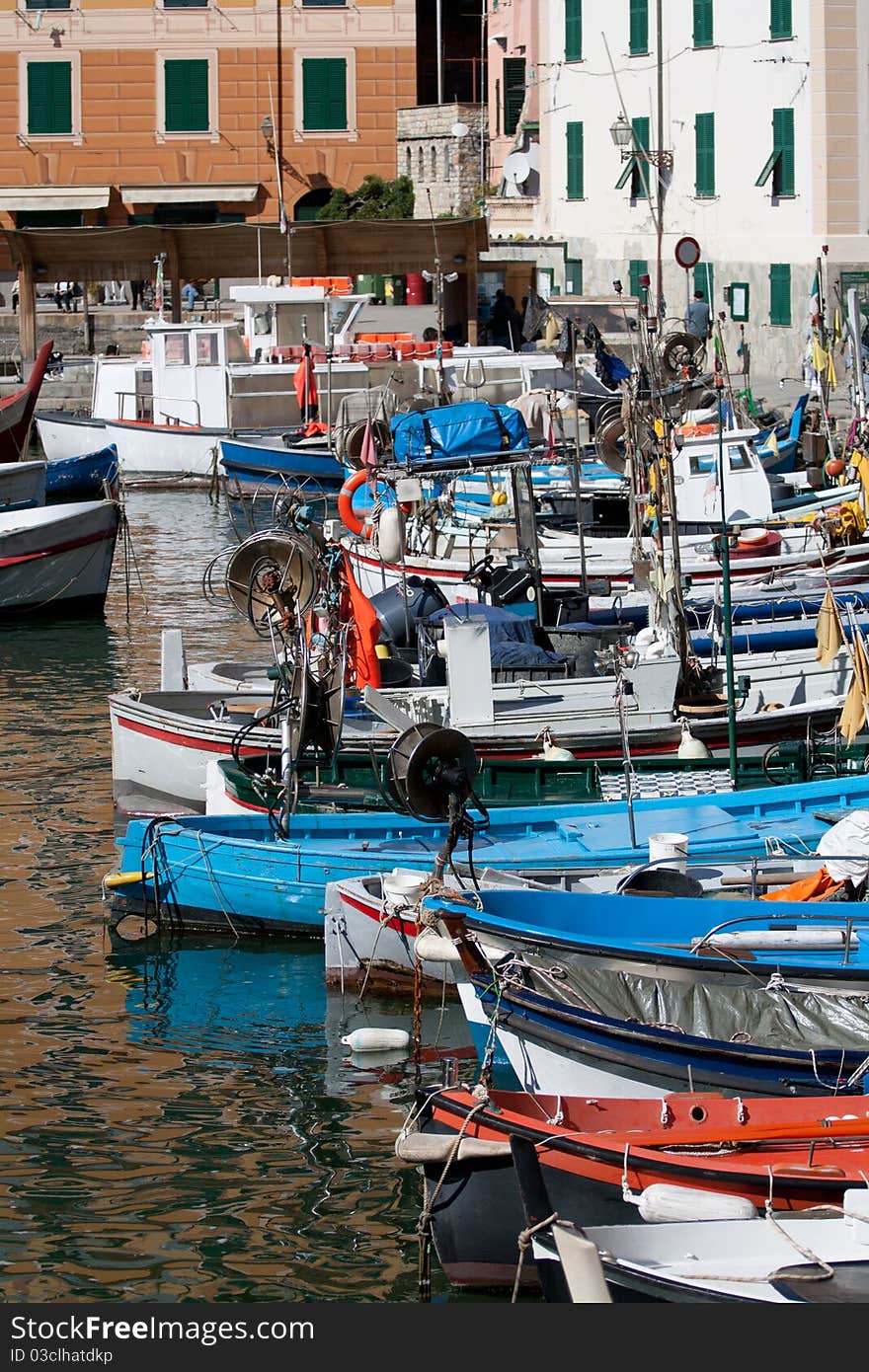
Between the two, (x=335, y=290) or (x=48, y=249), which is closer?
(x=335, y=290)

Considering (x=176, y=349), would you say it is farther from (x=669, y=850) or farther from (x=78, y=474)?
(x=669, y=850)

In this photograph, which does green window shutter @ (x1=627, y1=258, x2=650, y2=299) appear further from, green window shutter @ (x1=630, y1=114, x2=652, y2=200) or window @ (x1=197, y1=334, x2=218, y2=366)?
window @ (x1=197, y1=334, x2=218, y2=366)

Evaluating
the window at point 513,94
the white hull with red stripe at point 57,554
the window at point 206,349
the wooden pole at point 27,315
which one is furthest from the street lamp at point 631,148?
the white hull with red stripe at point 57,554

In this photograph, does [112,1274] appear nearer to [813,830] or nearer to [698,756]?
[813,830]

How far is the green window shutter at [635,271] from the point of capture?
41094 millimetres

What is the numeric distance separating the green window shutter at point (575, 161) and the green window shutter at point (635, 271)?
2.99 meters

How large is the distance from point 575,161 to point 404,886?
35568 mm

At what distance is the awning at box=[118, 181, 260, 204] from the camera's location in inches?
1918

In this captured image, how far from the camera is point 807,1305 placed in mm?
7141

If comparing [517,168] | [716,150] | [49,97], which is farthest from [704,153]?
[49,97]

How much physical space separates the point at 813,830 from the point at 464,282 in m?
28.2

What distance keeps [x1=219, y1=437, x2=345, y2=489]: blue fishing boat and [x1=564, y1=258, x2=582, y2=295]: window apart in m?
13.3

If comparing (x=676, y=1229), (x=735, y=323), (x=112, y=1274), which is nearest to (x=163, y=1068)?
(x=112, y=1274)

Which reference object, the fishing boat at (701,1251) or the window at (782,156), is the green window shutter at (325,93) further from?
the fishing boat at (701,1251)
